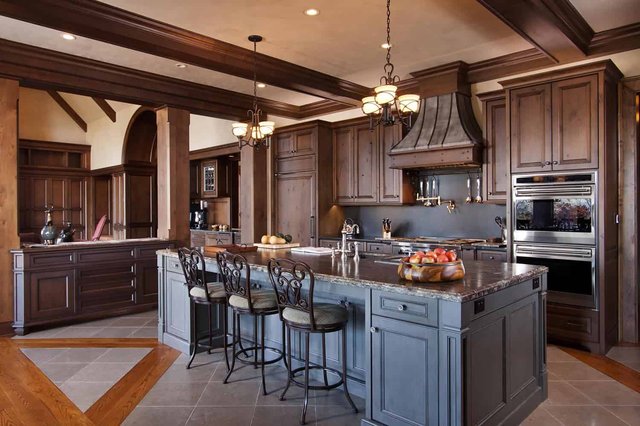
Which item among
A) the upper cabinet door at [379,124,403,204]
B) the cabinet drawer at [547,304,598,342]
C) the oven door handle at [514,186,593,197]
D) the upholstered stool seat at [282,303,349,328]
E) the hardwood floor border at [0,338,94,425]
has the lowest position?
the hardwood floor border at [0,338,94,425]

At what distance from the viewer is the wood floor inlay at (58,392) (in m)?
2.88

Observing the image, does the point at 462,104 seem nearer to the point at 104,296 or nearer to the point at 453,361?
the point at 453,361

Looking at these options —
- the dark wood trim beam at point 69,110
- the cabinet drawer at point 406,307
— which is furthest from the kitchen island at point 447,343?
the dark wood trim beam at point 69,110

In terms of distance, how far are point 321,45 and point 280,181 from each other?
9.64ft

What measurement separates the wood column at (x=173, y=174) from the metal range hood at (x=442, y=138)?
9.00 ft

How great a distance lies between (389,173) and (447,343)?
4019mm

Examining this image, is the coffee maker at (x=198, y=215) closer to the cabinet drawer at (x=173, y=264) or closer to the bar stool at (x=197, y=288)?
the cabinet drawer at (x=173, y=264)

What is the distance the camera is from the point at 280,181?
7.17 metres

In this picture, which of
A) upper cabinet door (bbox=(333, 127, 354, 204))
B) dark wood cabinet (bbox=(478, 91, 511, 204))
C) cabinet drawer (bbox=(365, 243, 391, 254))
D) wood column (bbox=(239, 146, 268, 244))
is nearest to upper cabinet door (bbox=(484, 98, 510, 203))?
dark wood cabinet (bbox=(478, 91, 511, 204))

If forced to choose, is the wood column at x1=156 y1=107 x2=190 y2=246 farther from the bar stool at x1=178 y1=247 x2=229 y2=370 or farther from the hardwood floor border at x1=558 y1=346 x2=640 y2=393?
the hardwood floor border at x1=558 y1=346 x2=640 y2=393

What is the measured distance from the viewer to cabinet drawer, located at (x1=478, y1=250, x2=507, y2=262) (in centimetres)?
461

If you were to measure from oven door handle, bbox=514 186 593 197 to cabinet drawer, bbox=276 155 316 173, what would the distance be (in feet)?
10.0

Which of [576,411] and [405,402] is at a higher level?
[405,402]

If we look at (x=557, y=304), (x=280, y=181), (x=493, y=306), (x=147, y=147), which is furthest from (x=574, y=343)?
(x=147, y=147)
